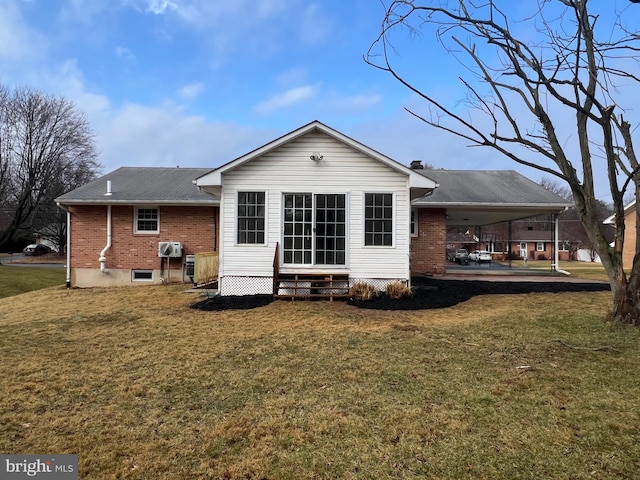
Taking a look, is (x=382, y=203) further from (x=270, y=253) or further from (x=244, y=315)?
(x=244, y=315)

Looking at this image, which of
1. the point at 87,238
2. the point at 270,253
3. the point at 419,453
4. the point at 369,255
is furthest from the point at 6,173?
the point at 419,453

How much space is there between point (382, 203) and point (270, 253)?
10.6ft

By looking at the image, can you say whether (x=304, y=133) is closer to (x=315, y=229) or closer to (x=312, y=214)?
(x=312, y=214)

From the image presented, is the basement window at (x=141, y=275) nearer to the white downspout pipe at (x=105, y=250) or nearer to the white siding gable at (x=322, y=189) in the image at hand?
the white downspout pipe at (x=105, y=250)

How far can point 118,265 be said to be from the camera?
13.7 m

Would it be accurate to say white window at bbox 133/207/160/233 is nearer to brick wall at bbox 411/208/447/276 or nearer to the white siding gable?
the white siding gable

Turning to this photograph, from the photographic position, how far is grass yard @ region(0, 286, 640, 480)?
112 inches

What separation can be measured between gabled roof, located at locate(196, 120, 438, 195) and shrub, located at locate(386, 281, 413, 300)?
2.62m

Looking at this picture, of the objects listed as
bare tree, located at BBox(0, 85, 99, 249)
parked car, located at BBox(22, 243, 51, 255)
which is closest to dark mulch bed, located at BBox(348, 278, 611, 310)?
bare tree, located at BBox(0, 85, 99, 249)

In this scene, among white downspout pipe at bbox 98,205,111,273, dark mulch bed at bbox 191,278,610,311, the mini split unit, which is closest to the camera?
dark mulch bed at bbox 191,278,610,311

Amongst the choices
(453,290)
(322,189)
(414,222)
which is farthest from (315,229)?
(414,222)

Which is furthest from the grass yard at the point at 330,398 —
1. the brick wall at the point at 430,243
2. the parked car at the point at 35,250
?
the parked car at the point at 35,250

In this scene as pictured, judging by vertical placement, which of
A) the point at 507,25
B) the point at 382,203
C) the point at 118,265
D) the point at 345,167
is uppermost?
the point at 507,25
